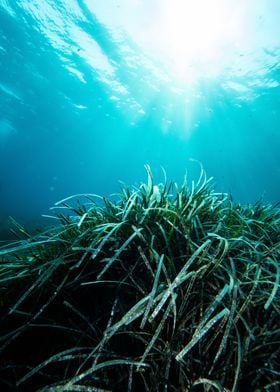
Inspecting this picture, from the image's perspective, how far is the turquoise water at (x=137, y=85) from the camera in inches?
631

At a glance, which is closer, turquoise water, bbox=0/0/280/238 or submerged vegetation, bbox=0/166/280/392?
submerged vegetation, bbox=0/166/280/392

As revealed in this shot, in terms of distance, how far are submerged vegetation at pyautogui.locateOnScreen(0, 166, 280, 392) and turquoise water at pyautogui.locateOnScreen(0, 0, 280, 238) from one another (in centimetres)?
207

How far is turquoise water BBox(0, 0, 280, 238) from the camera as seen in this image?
16016mm

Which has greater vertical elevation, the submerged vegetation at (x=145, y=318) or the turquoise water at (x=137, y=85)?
the turquoise water at (x=137, y=85)

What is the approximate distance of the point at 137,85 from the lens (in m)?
23.5

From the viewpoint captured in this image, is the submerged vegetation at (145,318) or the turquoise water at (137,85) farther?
the turquoise water at (137,85)

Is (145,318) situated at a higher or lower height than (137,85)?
lower

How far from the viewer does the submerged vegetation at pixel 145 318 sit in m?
1.22

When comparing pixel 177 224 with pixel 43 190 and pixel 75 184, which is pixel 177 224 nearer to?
pixel 75 184

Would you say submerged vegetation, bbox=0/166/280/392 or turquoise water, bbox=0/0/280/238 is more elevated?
turquoise water, bbox=0/0/280/238

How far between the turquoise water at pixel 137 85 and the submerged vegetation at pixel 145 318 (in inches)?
81.6

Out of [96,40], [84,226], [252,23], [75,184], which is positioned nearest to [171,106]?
[96,40]

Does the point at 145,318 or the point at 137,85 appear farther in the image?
the point at 137,85

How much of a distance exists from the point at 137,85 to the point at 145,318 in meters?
24.5
